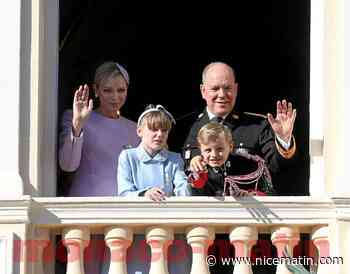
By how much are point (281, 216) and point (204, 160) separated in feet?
2.30

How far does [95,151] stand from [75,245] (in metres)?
1.06

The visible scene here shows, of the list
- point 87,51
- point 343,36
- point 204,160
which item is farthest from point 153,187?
point 87,51

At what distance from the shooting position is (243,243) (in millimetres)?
15406

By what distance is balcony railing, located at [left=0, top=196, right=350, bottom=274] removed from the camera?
15359 millimetres

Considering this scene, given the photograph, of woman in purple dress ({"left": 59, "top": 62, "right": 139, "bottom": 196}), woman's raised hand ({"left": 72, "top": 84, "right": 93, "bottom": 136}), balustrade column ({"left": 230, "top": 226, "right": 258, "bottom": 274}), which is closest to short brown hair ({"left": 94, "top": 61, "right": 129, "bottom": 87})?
woman in purple dress ({"left": 59, "top": 62, "right": 139, "bottom": 196})

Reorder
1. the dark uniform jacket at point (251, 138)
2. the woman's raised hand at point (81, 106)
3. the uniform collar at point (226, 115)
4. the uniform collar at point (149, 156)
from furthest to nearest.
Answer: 1. the uniform collar at point (226, 115)
2. the dark uniform jacket at point (251, 138)
3. the uniform collar at point (149, 156)
4. the woman's raised hand at point (81, 106)

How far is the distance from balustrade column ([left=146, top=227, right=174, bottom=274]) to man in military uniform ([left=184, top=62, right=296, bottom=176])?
62 cm

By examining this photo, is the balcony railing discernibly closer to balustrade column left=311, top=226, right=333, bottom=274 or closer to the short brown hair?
balustrade column left=311, top=226, right=333, bottom=274

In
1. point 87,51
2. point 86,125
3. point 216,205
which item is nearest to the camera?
point 216,205

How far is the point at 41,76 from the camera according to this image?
15789 mm

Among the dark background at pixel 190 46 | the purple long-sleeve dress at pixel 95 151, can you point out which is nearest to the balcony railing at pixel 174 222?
the purple long-sleeve dress at pixel 95 151

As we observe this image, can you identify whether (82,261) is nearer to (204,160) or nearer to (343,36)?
(204,160)

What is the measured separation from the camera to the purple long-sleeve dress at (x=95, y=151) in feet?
52.1

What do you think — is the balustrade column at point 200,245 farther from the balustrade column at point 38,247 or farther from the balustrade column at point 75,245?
the balustrade column at point 38,247
